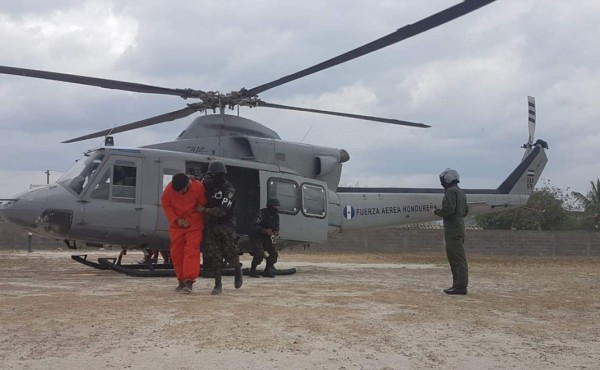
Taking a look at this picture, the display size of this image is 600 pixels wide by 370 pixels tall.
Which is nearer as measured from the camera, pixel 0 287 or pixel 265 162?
pixel 0 287

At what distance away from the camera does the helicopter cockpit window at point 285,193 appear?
38.9 ft

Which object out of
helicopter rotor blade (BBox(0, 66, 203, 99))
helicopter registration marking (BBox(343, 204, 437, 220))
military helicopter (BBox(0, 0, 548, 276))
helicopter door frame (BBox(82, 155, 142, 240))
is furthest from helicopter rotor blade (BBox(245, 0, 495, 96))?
helicopter registration marking (BBox(343, 204, 437, 220))

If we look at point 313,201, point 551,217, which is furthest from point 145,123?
point 551,217

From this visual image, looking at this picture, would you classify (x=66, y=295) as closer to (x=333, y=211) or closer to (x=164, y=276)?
(x=164, y=276)

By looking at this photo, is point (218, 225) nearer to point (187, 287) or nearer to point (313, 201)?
point (187, 287)

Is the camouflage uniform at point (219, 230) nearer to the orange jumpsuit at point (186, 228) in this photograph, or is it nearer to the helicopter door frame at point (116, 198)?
the orange jumpsuit at point (186, 228)

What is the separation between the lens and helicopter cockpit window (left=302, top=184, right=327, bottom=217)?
12.4 metres

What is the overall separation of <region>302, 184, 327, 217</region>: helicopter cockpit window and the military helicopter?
0.02 m

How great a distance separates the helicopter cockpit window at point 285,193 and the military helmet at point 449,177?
4.02m

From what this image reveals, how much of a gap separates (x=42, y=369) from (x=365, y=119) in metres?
9.31

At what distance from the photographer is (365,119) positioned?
12.3m

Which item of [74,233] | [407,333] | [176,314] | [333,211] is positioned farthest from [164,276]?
[407,333]

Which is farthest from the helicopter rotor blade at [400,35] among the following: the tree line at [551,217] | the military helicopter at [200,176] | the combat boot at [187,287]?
the tree line at [551,217]

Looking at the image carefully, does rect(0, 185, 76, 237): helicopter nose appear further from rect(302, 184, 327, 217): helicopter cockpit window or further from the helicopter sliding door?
rect(302, 184, 327, 217): helicopter cockpit window
